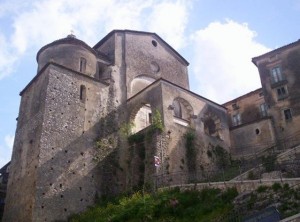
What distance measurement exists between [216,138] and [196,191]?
11096 mm

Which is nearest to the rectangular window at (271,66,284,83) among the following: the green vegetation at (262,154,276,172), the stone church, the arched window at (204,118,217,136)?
the stone church

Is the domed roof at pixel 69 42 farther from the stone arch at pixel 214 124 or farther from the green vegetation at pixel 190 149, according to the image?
the stone arch at pixel 214 124

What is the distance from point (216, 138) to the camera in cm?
2903

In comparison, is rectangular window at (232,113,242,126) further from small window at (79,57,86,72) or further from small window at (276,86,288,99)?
small window at (79,57,86,72)

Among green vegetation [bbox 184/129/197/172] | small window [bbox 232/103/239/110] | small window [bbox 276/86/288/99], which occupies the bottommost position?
green vegetation [bbox 184/129/197/172]

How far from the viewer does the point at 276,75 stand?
31.1m

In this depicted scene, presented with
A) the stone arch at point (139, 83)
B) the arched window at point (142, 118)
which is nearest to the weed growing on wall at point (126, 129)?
the arched window at point (142, 118)

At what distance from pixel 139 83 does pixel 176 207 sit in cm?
1577

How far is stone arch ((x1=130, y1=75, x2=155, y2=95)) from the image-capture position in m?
30.4

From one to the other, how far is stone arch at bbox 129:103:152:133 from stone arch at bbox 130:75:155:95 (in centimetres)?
171

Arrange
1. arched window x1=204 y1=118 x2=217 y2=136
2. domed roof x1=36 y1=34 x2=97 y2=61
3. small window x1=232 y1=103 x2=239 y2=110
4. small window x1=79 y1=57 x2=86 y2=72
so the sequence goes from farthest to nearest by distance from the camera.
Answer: small window x1=232 y1=103 x2=239 y2=110 → arched window x1=204 y1=118 x2=217 y2=136 → domed roof x1=36 y1=34 x2=97 y2=61 → small window x1=79 y1=57 x2=86 y2=72

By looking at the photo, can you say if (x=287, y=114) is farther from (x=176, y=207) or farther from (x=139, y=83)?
(x=176, y=207)

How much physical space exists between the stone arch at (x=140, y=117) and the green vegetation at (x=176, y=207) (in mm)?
8796

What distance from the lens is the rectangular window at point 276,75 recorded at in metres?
30.8
